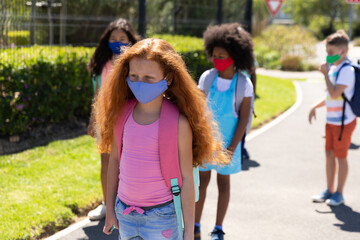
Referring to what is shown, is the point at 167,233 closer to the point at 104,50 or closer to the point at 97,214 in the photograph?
the point at 97,214

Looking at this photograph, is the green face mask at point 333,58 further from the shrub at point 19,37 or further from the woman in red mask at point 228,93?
the shrub at point 19,37

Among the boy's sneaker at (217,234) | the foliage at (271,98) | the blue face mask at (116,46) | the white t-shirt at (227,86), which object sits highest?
the blue face mask at (116,46)

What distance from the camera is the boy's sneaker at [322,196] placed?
19.2 ft

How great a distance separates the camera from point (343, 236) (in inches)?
194

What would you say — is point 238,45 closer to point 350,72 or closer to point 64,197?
point 350,72

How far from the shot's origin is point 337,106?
222 inches

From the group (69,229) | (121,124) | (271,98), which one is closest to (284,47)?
(271,98)

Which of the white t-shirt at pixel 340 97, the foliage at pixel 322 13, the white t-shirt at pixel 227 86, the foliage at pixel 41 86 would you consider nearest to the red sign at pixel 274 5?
the foliage at pixel 41 86

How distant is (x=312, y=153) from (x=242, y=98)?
13.3 feet

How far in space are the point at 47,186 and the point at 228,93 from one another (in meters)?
2.47

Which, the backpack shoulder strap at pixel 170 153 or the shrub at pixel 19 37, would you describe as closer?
the backpack shoulder strap at pixel 170 153

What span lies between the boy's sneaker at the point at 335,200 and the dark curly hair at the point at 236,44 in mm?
2067

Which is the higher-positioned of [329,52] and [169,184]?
[329,52]

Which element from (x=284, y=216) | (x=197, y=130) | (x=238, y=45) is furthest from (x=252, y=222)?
(x=197, y=130)
